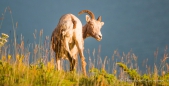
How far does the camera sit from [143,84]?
23.0 feet

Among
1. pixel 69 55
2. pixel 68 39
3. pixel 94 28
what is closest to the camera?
pixel 69 55

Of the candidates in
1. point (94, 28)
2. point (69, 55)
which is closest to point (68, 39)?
point (69, 55)

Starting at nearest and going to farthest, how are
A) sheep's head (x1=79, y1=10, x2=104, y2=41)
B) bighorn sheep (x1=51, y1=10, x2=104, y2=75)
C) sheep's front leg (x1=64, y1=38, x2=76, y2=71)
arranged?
sheep's front leg (x1=64, y1=38, x2=76, y2=71), bighorn sheep (x1=51, y1=10, x2=104, y2=75), sheep's head (x1=79, y1=10, x2=104, y2=41)

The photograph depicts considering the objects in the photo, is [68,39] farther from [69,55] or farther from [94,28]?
[94,28]

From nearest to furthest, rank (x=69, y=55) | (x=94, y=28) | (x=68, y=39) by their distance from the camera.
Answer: (x=69, y=55), (x=68, y=39), (x=94, y=28)

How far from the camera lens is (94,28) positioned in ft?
40.4

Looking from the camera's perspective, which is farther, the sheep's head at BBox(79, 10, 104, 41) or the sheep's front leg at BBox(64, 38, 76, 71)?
the sheep's head at BBox(79, 10, 104, 41)

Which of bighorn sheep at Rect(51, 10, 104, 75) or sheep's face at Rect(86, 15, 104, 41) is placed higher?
sheep's face at Rect(86, 15, 104, 41)

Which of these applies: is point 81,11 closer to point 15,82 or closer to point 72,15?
point 72,15

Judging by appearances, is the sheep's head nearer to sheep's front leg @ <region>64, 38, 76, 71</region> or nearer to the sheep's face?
the sheep's face

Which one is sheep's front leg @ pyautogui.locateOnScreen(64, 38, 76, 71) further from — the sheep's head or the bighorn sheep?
the sheep's head

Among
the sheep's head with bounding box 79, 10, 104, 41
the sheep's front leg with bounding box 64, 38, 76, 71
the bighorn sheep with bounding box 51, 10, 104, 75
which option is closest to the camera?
the sheep's front leg with bounding box 64, 38, 76, 71

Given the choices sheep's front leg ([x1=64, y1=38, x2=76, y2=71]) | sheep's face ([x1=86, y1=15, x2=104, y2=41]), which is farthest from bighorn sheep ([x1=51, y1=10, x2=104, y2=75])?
sheep's face ([x1=86, y1=15, x2=104, y2=41])

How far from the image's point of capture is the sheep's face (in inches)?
484
